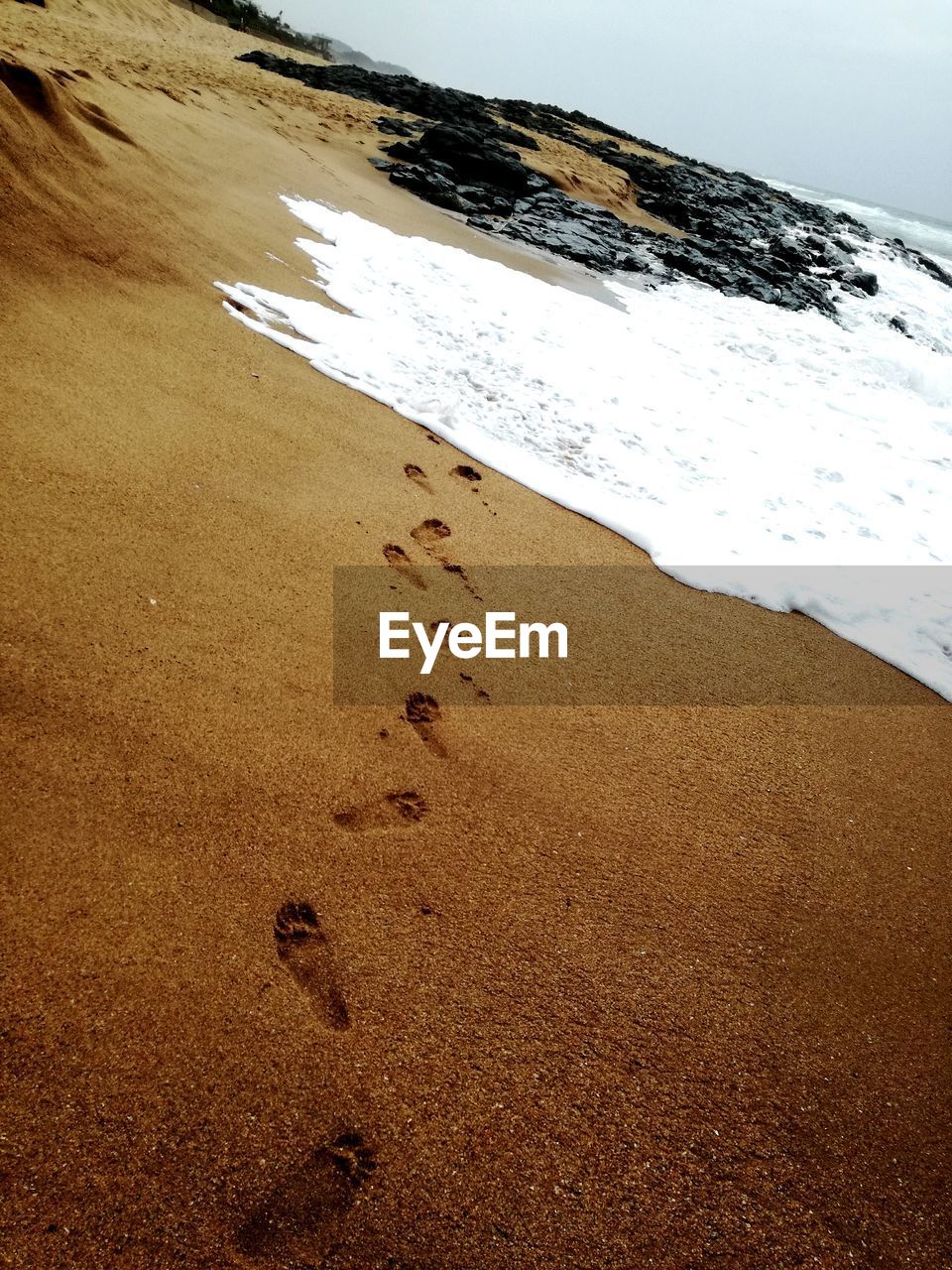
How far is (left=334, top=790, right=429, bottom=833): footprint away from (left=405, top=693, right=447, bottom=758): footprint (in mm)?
211

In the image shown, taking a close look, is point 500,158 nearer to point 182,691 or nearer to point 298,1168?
point 182,691

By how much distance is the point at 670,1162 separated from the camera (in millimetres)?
1429

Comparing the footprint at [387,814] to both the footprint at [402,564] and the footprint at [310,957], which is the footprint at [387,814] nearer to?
the footprint at [310,957]

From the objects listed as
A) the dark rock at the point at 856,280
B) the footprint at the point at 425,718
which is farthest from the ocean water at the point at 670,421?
the dark rock at the point at 856,280

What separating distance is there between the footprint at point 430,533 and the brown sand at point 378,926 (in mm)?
73

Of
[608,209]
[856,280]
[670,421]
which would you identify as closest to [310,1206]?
[670,421]

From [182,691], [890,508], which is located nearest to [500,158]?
[890,508]

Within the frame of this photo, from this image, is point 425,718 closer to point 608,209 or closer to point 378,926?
point 378,926

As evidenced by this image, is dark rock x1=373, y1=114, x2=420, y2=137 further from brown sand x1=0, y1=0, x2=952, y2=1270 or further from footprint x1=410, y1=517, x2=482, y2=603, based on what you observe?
footprint x1=410, y1=517, x2=482, y2=603

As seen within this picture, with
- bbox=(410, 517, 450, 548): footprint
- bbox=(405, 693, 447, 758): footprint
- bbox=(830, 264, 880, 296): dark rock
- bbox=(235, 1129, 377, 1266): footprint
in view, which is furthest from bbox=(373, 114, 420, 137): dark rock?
bbox=(235, 1129, 377, 1266): footprint

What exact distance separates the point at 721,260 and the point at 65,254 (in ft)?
43.9

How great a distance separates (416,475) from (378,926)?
250 centimetres

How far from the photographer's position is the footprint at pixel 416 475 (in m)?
3.47

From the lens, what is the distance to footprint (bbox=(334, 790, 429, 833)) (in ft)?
6.12
